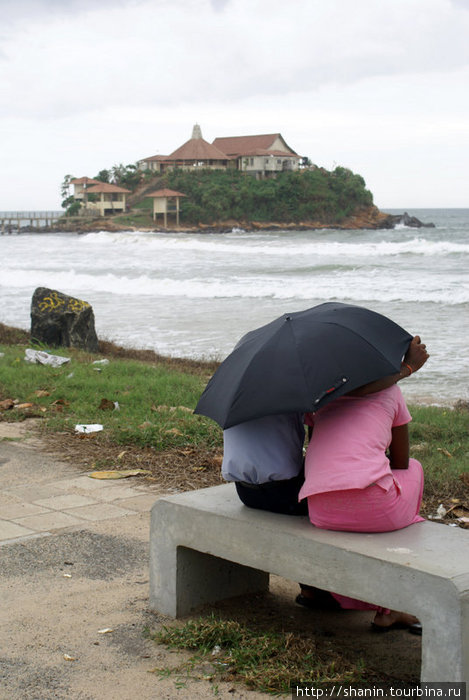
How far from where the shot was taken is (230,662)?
302 centimetres

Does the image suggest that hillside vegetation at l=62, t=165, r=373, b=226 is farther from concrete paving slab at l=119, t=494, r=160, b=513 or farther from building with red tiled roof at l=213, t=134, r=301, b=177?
concrete paving slab at l=119, t=494, r=160, b=513

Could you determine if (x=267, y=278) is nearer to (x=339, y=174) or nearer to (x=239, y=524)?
(x=239, y=524)

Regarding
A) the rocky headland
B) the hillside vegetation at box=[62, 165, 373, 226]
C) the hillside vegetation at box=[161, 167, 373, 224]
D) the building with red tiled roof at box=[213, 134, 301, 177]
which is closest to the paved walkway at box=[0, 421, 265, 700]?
the rocky headland

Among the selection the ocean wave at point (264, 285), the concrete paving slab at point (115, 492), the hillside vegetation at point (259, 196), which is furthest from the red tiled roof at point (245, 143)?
the concrete paving slab at point (115, 492)

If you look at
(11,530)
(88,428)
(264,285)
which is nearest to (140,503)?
(11,530)

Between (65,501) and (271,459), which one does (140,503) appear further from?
(271,459)

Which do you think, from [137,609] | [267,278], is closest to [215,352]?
[137,609]

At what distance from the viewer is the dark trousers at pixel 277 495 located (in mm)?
3176

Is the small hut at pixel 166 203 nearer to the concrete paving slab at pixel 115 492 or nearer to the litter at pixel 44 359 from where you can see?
the litter at pixel 44 359

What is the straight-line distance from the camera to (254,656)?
3.03 m

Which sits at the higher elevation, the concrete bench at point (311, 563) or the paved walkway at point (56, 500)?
the concrete bench at point (311, 563)

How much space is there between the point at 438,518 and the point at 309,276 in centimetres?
2885

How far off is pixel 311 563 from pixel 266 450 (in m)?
0.46

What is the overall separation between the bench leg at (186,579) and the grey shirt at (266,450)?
21.3 inches
